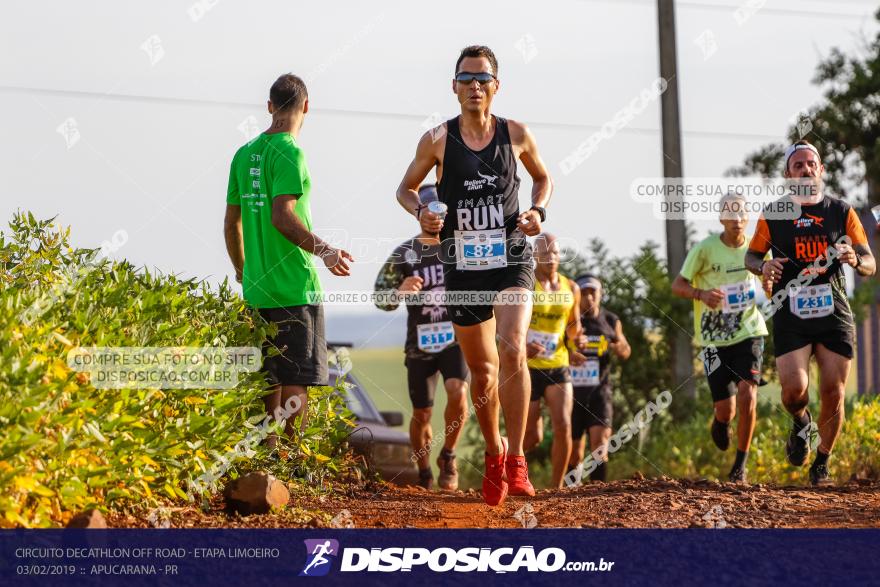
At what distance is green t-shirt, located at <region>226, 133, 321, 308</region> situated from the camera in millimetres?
7051

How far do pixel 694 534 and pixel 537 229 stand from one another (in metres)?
2.14

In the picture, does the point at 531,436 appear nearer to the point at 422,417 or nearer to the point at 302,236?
the point at 422,417

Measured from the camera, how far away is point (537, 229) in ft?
22.6

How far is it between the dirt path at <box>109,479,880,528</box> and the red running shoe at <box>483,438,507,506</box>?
0.06 metres

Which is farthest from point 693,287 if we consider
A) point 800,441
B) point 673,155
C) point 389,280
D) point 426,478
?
point 673,155

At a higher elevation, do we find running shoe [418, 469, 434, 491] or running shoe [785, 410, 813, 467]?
running shoe [785, 410, 813, 467]

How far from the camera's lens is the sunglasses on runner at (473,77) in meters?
7.14

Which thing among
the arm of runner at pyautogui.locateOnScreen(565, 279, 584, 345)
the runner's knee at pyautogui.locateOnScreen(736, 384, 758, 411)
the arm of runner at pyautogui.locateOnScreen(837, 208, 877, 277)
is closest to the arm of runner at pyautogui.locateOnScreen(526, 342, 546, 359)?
the arm of runner at pyautogui.locateOnScreen(565, 279, 584, 345)

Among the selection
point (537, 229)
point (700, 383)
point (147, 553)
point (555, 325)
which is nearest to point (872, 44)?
point (700, 383)

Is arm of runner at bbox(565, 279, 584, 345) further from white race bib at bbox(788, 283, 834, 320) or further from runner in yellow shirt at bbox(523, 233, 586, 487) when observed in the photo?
white race bib at bbox(788, 283, 834, 320)

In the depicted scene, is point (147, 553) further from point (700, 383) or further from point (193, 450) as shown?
point (700, 383)

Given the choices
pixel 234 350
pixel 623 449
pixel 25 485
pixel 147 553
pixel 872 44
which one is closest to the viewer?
pixel 25 485

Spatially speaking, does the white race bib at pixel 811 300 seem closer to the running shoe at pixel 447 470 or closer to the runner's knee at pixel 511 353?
the runner's knee at pixel 511 353

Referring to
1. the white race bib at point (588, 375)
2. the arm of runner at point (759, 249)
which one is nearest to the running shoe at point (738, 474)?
the arm of runner at point (759, 249)
